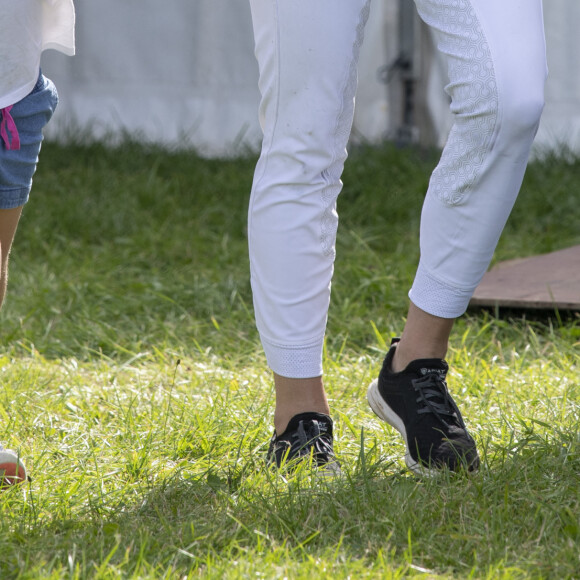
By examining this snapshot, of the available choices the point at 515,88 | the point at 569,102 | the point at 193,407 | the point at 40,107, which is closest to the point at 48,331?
the point at 193,407

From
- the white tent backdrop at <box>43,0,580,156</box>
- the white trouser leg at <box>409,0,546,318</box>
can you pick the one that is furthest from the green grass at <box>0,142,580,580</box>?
the white tent backdrop at <box>43,0,580,156</box>

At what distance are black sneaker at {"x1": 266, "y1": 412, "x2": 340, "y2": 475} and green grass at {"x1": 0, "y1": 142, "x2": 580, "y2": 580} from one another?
2.2 inches

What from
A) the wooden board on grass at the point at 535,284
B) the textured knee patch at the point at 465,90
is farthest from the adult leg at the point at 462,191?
the wooden board on grass at the point at 535,284

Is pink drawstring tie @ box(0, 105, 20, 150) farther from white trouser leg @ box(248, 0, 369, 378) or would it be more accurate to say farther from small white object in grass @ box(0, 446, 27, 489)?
small white object in grass @ box(0, 446, 27, 489)

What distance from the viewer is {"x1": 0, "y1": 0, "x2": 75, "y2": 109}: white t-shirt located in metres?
1.65

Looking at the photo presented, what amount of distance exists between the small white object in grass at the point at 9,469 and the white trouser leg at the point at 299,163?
0.51 metres

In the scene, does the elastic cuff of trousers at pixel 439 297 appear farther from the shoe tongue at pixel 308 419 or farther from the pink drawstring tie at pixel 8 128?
the pink drawstring tie at pixel 8 128

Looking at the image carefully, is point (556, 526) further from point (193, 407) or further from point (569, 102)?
point (569, 102)

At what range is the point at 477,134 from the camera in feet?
5.01

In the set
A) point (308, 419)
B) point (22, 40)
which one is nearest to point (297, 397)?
point (308, 419)

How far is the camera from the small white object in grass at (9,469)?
A: 1594 millimetres

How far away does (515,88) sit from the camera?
147 centimetres

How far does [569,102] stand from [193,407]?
18.7 feet

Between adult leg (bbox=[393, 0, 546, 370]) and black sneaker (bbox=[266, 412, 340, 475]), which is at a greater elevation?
adult leg (bbox=[393, 0, 546, 370])
